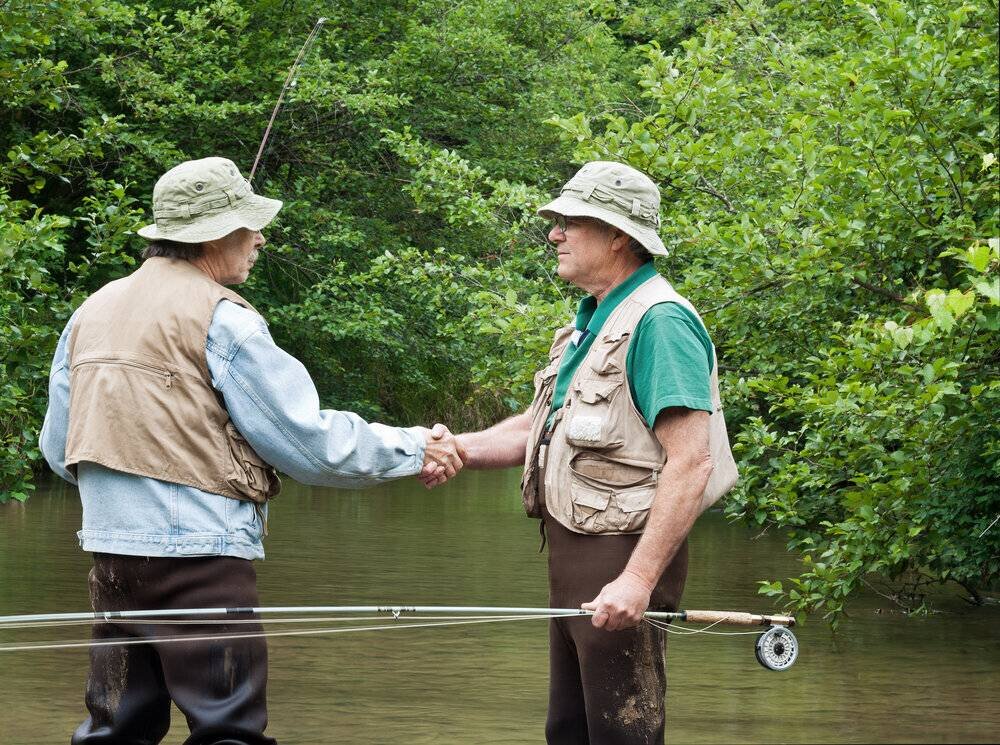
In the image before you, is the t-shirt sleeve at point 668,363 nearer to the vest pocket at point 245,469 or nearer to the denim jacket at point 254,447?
the denim jacket at point 254,447

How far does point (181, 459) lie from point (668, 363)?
1045mm

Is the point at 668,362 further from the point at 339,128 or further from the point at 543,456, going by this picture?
the point at 339,128

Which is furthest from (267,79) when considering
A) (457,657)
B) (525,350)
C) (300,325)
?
(457,657)

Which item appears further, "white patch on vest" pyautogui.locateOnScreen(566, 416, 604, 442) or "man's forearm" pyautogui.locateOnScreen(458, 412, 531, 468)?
"man's forearm" pyautogui.locateOnScreen(458, 412, 531, 468)

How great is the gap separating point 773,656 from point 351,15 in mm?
15785

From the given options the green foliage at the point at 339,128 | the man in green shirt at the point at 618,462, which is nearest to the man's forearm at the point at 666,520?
the man in green shirt at the point at 618,462

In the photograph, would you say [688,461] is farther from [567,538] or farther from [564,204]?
[564,204]

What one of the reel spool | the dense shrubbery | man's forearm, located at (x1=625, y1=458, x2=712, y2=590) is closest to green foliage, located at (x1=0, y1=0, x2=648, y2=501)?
the dense shrubbery

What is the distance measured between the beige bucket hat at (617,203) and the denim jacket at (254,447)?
729mm

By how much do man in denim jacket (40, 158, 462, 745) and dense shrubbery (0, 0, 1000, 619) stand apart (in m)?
2.05

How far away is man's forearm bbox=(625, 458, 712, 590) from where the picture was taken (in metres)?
3.12

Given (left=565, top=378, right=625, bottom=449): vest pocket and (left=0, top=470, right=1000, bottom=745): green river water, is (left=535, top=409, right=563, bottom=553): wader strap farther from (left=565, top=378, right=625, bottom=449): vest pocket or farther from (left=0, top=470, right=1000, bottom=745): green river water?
(left=0, top=470, right=1000, bottom=745): green river water

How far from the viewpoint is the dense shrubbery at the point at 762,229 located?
6820mm

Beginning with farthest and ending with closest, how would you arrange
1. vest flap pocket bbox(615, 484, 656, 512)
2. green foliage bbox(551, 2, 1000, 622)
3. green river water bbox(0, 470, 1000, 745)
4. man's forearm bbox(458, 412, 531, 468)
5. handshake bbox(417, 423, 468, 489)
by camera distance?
green foliage bbox(551, 2, 1000, 622) < green river water bbox(0, 470, 1000, 745) < man's forearm bbox(458, 412, 531, 468) < handshake bbox(417, 423, 468, 489) < vest flap pocket bbox(615, 484, 656, 512)
